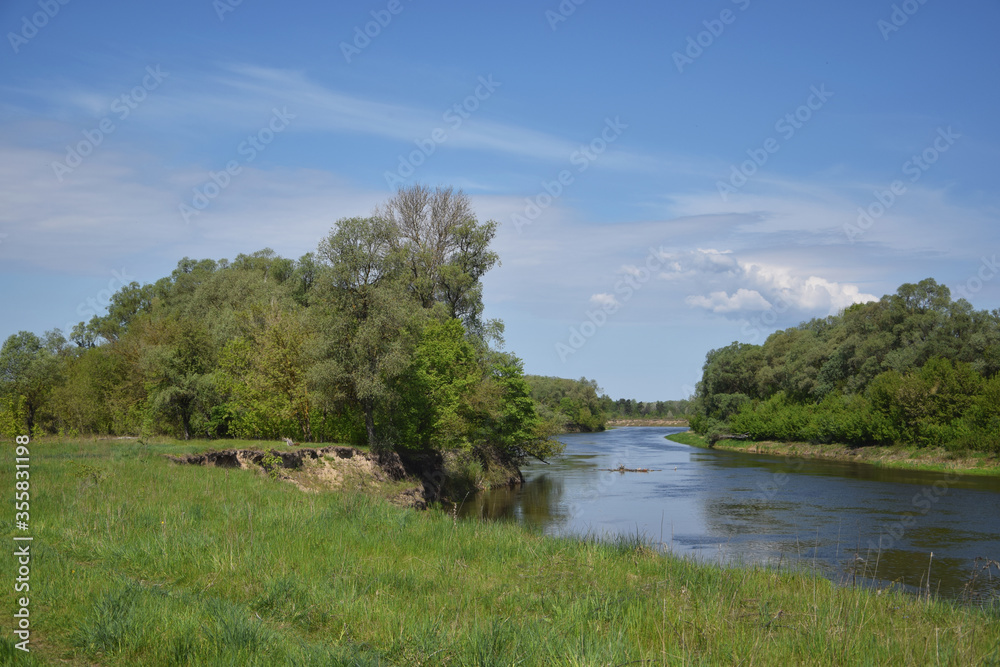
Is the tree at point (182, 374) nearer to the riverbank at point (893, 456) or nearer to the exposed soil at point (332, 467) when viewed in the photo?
the exposed soil at point (332, 467)

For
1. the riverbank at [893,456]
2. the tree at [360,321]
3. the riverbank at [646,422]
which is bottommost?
the riverbank at [646,422]

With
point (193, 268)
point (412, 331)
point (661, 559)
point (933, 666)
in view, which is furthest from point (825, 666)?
point (193, 268)

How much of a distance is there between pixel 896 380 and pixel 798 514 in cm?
3138

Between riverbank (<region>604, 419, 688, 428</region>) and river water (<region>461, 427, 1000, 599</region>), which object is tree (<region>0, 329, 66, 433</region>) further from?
riverbank (<region>604, 419, 688, 428</region>)

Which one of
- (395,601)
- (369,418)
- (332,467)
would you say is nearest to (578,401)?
(369,418)

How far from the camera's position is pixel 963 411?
49.9 metres

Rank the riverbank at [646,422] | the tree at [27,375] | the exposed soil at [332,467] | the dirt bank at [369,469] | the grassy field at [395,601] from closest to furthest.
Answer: the grassy field at [395,601], the exposed soil at [332,467], the dirt bank at [369,469], the tree at [27,375], the riverbank at [646,422]

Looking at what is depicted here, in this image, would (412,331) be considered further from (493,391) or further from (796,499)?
(796,499)

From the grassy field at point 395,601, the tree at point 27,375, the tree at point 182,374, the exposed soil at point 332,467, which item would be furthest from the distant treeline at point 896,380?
the tree at point 27,375

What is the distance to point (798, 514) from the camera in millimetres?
30016

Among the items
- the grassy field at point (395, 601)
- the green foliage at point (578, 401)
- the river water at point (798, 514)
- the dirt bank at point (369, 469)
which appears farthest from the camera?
the green foliage at point (578, 401)

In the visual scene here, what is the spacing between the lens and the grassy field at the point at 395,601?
6.91m

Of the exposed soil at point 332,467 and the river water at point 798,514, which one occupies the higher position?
the exposed soil at point 332,467

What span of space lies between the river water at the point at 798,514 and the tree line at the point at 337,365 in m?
6.17
